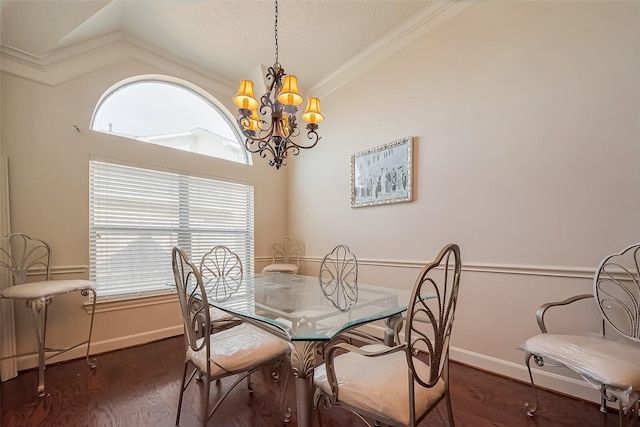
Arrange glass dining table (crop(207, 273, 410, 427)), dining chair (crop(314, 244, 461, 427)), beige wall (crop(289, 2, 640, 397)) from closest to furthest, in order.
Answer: dining chair (crop(314, 244, 461, 427)), glass dining table (crop(207, 273, 410, 427)), beige wall (crop(289, 2, 640, 397))

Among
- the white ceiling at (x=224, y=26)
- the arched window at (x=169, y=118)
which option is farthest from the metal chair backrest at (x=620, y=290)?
the arched window at (x=169, y=118)

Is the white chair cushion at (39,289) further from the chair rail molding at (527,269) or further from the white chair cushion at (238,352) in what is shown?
the chair rail molding at (527,269)

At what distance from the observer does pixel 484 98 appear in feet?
6.95

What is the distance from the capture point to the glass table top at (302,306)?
1.13 m

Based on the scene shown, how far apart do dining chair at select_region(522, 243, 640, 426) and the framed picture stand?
1406 mm

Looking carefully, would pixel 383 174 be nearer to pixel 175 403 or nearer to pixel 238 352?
pixel 238 352

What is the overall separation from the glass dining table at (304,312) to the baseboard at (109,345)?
1278 millimetres

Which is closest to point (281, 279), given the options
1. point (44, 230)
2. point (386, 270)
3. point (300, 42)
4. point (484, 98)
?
point (386, 270)

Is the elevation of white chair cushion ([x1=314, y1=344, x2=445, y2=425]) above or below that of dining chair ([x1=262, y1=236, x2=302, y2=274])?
below

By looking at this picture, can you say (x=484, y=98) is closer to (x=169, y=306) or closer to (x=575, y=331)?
(x=575, y=331)

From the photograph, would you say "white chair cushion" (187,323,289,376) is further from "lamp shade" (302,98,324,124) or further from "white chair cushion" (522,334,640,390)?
"lamp shade" (302,98,324,124)

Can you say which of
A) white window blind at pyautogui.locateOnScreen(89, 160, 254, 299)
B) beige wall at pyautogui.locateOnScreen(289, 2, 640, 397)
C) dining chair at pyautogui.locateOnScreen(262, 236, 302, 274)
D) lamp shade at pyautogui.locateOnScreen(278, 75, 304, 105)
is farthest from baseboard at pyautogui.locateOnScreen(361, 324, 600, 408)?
white window blind at pyautogui.locateOnScreen(89, 160, 254, 299)

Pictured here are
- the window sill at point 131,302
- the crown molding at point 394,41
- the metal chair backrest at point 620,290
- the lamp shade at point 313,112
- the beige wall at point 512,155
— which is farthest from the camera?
the window sill at point 131,302

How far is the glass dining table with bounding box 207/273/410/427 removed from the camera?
3.51 feet
